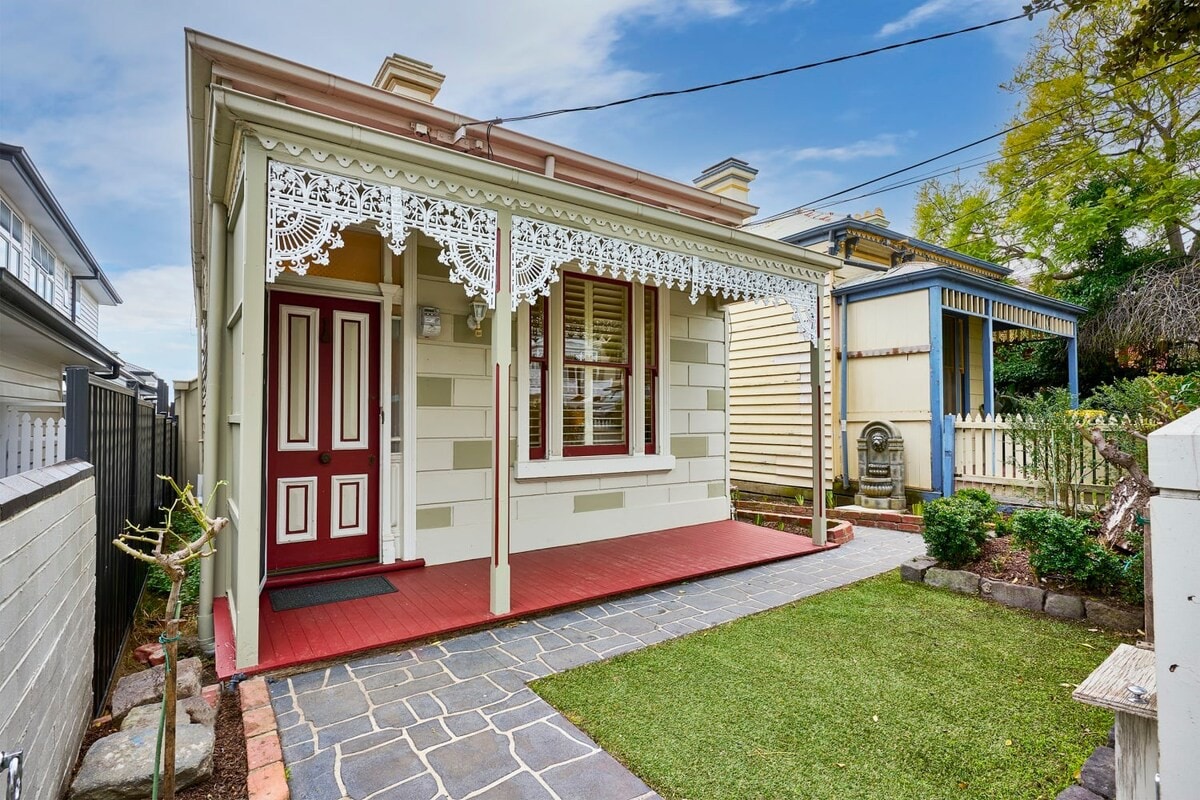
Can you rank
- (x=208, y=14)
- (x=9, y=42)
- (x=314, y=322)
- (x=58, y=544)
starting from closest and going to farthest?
(x=58, y=544)
(x=314, y=322)
(x=208, y=14)
(x=9, y=42)

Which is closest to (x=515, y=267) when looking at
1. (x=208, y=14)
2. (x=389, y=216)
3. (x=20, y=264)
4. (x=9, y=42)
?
(x=389, y=216)

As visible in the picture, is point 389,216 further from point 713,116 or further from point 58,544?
point 713,116

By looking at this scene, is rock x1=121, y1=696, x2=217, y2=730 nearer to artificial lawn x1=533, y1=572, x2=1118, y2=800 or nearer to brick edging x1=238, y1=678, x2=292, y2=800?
brick edging x1=238, y1=678, x2=292, y2=800

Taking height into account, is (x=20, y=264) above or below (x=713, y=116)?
below

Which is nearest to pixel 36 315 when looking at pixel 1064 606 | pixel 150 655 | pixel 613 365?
pixel 150 655

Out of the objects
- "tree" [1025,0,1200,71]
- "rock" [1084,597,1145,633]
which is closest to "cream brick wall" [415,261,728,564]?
"rock" [1084,597,1145,633]

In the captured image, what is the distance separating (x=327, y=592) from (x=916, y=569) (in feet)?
15.3

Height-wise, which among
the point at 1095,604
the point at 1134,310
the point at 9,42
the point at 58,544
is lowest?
the point at 1095,604

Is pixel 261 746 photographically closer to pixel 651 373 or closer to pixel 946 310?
pixel 651 373

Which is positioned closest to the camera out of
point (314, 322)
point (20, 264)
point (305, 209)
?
point (305, 209)

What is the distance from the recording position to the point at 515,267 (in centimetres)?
386

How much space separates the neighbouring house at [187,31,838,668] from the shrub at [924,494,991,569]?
2030 millimetres

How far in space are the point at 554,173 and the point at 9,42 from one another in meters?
11.3

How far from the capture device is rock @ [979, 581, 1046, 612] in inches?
160
